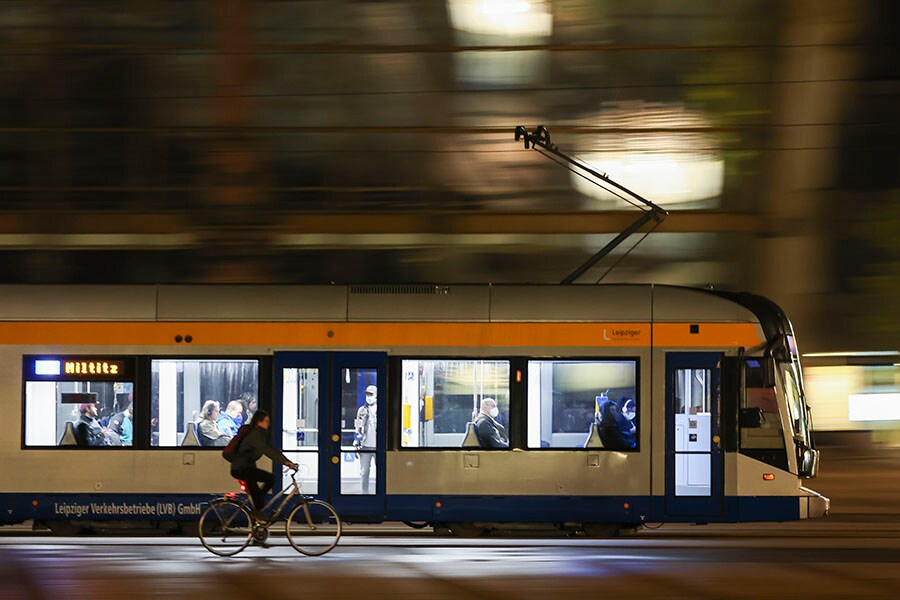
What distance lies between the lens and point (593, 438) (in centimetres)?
1191

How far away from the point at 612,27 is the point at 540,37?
1.16 meters

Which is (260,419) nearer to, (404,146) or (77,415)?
(77,415)

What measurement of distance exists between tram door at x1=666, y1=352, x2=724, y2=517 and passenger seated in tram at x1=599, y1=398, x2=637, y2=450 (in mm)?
362

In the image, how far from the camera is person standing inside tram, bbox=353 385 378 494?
11.9 m

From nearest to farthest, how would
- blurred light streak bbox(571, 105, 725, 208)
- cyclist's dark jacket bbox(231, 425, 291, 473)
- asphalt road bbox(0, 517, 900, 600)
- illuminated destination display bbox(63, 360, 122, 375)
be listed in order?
asphalt road bbox(0, 517, 900, 600) < cyclist's dark jacket bbox(231, 425, 291, 473) < illuminated destination display bbox(63, 360, 122, 375) < blurred light streak bbox(571, 105, 725, 208)

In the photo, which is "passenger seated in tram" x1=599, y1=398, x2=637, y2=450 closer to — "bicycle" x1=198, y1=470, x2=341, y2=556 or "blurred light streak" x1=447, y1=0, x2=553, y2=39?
"bicycle" x1=198, y1=470, x2=341, y2=556

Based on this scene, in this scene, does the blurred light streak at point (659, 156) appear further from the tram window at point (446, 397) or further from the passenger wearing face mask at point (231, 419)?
the passenger wearing face mask at point (231, 419)

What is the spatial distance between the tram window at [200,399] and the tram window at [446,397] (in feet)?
5.24

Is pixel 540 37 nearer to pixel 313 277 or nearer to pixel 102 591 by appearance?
pixel 313 277

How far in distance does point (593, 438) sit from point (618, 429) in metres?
0.27

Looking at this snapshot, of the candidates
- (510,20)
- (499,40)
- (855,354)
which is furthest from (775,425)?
(510,20)

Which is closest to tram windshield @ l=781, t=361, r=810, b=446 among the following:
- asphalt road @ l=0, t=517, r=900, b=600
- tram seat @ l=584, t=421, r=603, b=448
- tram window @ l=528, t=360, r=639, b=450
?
asphalt road @ l=0, t=517, r=900, b=600

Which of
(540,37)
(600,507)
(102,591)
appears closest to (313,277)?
(540,37)

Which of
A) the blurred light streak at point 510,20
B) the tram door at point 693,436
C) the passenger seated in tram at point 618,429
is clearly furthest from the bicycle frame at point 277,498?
the blurred light streak at point 510,20
